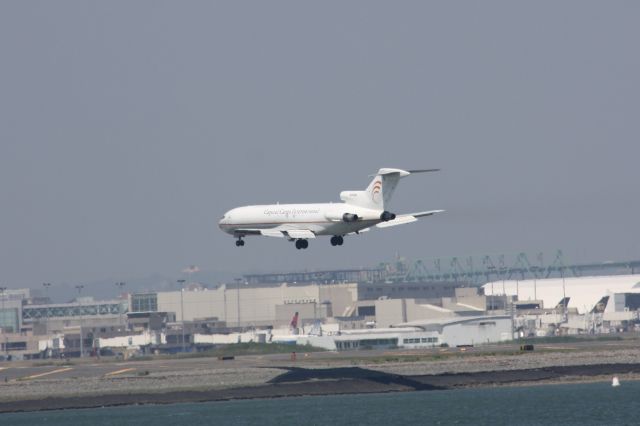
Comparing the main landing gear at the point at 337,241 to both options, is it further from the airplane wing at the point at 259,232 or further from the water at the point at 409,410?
the water at the point at 409,410

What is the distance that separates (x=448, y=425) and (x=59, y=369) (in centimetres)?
6398

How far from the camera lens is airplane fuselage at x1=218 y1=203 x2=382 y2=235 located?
135825 mm

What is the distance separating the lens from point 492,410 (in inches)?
4897

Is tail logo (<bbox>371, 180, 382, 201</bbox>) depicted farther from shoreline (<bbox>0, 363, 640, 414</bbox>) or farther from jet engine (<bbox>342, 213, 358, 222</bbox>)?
shoreline (<bbox>0, 363, 640, 414</bbox>)

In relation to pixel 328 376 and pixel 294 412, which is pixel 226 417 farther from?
pixel 328 376

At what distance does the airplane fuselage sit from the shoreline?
16315 mm

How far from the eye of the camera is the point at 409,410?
127m

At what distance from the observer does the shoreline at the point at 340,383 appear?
460 feet

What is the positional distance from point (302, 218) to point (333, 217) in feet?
15.5

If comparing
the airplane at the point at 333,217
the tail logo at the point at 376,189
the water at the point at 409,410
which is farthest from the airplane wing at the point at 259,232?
the water at the point at 409,410

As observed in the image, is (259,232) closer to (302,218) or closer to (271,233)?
(271,233)

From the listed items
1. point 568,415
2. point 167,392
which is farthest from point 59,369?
point 568,415

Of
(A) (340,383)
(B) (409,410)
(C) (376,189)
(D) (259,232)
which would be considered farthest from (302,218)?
(B) (409,410)

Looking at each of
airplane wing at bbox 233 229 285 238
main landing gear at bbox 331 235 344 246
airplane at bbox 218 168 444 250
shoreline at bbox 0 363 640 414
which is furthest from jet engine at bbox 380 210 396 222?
shoreline at bbox 0 363 640 414
